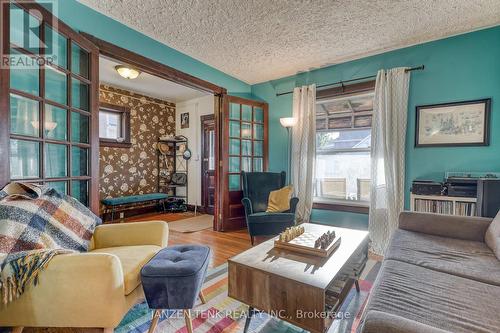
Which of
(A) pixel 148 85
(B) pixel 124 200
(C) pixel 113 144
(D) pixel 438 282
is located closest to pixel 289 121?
(D) pixel 438 282

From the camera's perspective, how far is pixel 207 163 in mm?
5156

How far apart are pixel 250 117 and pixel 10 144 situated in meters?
3.03

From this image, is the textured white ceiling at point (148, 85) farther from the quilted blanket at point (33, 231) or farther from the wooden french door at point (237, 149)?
the quilted blanket at point (33, 231)

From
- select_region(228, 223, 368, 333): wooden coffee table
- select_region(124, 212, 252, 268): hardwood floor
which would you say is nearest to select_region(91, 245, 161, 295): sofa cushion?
select_region(228, 223, 368, 333): wooden coffee table

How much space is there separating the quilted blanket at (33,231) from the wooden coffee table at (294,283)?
1.01 m

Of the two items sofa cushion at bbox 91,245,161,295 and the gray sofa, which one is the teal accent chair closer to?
the gray sofa

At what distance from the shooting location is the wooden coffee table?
1118 millimetres

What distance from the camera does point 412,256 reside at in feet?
4.92

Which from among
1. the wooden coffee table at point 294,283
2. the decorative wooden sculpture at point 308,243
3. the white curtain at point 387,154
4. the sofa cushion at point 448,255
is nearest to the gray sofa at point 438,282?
the sofa cushion at point 448,255

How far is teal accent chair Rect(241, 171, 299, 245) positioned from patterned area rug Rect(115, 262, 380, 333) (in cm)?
112

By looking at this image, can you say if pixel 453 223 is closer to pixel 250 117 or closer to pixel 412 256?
pixel 412 256

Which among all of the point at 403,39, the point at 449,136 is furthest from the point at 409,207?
the point at 403,39

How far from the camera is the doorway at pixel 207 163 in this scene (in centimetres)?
507

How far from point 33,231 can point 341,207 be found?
3246 millimetres
